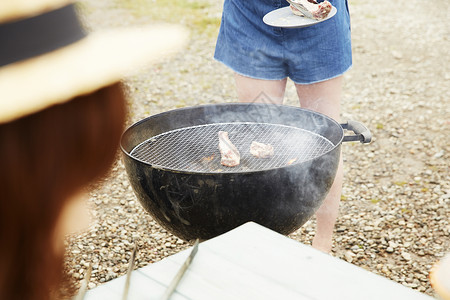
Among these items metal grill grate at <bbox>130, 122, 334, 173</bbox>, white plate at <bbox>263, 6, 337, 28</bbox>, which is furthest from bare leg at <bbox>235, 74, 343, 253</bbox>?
white plate at <bbox>263, 6, 337, 28</bbox>

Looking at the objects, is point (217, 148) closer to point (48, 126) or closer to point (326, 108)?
point (326, 108)

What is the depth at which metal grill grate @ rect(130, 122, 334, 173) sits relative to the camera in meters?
2.57

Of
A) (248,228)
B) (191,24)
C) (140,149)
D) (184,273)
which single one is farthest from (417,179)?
(191,24)

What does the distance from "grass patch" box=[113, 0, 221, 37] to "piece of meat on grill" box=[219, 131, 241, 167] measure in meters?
6.41

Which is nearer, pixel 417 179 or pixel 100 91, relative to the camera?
pixel 100 91

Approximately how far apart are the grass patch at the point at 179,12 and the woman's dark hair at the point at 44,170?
8.16 metres

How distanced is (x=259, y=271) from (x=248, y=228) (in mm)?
255

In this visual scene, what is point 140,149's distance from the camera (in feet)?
8.68

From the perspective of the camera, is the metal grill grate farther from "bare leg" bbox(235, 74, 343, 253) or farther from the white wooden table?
the white wooden table

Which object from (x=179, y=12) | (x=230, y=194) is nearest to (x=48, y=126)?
(x=230, y=194)

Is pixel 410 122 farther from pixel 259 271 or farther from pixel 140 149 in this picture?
pixel 259 271

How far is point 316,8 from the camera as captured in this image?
2.53 m

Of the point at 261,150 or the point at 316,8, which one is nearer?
the point at 316,8

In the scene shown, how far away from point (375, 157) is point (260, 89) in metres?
2.59
